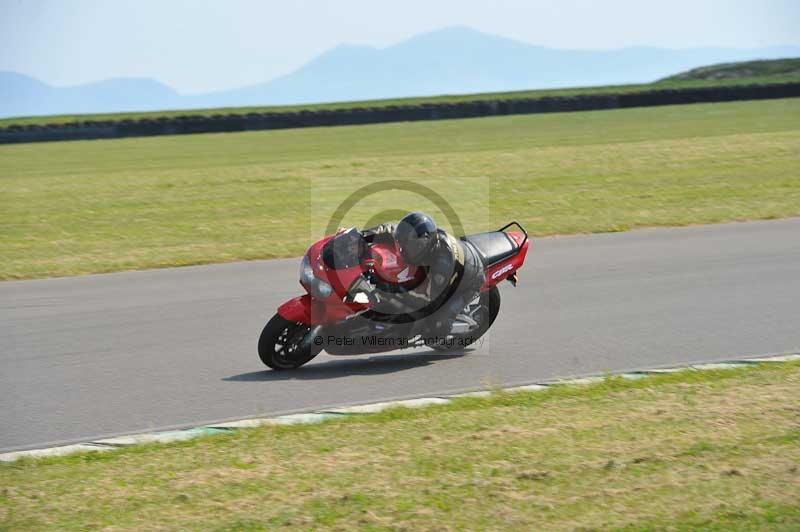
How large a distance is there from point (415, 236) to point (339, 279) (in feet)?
2.09

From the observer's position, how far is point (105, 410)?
6699 mm

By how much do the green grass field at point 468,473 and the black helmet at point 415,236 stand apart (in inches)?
52.5

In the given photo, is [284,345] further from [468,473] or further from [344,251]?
[468,473]

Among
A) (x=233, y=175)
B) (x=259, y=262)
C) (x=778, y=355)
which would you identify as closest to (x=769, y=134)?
(x=233, y=175)

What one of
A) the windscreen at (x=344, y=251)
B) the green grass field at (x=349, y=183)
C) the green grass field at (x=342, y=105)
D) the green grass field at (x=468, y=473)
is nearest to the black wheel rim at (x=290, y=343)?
the windscreen at (x=344, y=251)

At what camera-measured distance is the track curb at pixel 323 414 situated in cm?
588

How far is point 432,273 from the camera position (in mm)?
7594

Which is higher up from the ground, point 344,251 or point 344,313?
point 344,251

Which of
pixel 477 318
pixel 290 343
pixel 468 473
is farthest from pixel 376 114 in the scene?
pixel 468 473

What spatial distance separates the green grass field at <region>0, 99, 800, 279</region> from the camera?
1506 cm

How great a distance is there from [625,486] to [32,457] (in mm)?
3271

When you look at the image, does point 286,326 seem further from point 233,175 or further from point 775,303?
point 233,175

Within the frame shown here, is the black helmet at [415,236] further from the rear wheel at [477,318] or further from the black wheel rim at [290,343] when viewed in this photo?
the black wheel rim at [290,343]

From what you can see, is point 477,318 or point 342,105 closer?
point 477,318
